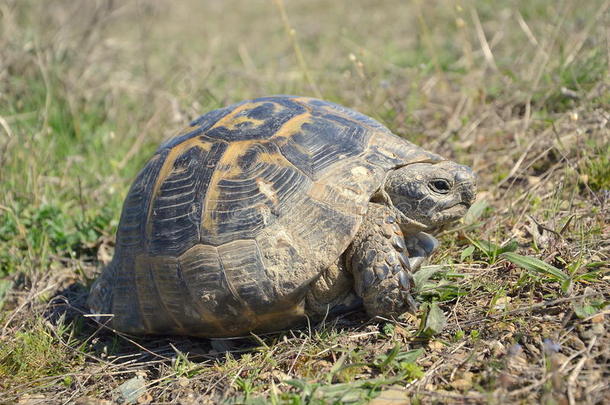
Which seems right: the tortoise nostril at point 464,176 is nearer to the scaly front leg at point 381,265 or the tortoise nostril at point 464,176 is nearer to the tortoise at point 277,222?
the tortoise at point 277,222

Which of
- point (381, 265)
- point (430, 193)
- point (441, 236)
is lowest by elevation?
point (441, 236)

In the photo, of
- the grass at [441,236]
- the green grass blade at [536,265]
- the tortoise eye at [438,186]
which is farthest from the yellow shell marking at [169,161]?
the green grass blade at [536,265]

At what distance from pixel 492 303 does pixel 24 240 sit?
3.27 meters

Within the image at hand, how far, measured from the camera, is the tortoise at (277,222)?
8.50 ft

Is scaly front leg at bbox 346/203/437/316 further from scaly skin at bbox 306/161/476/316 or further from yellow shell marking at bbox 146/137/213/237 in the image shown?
yellow shell marking at bbox 146/137/213/237

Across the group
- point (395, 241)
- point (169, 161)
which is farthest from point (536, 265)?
point (169, 161)

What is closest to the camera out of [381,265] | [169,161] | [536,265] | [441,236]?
[381,265]

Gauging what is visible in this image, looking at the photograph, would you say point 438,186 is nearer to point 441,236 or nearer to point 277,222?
point 441,236

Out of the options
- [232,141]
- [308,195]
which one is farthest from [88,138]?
[308,195]

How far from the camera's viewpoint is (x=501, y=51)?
6094 millimetres

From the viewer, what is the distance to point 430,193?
2.81m

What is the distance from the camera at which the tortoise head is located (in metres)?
2.80

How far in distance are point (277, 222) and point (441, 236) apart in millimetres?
1187

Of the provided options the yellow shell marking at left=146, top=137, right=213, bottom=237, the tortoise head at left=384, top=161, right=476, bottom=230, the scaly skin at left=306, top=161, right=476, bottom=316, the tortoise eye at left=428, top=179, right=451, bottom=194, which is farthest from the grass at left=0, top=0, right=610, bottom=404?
the yellow shell marking at left=146, top=137, right=213, bottom=237
